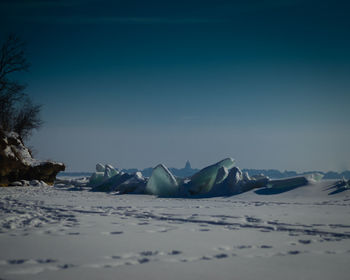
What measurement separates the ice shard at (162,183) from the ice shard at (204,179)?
1.99 feet

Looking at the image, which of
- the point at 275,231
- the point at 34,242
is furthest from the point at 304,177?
the point at 34,242

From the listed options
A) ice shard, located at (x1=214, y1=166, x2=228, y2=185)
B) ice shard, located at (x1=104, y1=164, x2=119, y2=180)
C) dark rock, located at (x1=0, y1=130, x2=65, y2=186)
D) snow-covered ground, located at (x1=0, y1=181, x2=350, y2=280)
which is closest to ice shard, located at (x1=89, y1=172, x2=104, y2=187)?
ice shard, located at (x1=104, y1=164, x2=119, y2=180)

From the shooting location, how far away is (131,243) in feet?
8.68

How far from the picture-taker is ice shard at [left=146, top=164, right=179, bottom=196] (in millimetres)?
9999

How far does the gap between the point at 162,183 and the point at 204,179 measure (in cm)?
145

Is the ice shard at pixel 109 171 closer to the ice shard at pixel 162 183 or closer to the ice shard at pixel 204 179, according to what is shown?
the ice shard at pixel 162 183

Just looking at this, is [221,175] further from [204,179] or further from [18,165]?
[18,165]

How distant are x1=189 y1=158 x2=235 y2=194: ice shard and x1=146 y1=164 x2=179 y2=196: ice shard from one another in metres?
0.61

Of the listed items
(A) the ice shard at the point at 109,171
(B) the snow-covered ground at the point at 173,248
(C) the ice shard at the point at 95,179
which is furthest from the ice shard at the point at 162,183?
(B) the snow-covered ground at the point at 173,248

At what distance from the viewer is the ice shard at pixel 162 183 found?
32.8 ft

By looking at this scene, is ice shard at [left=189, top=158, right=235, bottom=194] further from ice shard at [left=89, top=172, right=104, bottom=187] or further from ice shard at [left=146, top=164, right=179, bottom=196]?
ice shard at [left=89, top=172, right=104, bottom=187]

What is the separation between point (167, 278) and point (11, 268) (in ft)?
3.20

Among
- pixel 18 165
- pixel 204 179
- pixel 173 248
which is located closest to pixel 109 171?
pixel 18 165

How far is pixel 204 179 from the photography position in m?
9.85
